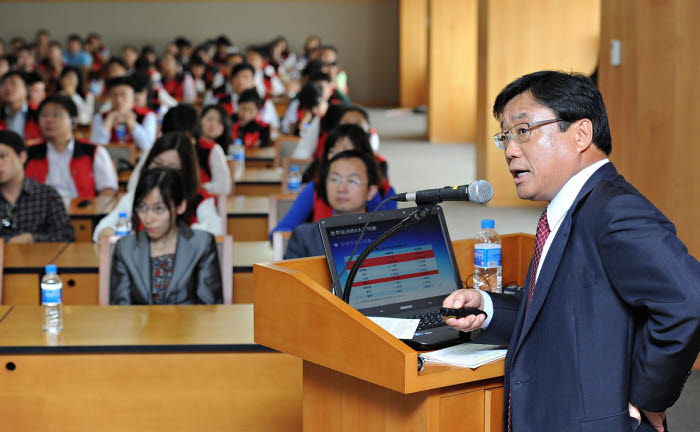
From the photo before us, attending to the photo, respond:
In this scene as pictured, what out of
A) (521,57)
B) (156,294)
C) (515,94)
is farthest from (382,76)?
(515,94)

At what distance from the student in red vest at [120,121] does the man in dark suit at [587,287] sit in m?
7.13

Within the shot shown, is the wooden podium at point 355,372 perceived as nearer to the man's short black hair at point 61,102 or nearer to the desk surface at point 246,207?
the desk surface at point 246,207

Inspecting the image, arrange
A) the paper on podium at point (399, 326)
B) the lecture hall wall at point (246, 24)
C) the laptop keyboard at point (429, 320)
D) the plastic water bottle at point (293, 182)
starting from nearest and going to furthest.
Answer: the paper on podium at point (399, 326) → the laptop keyboard at point (429, 320) → the plastic water bottle at point (293, 182) → the lecture hall wall at point (246, 24)

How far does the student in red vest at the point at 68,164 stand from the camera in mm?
6431

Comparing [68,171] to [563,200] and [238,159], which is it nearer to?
[238,159]

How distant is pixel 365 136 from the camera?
520 cm

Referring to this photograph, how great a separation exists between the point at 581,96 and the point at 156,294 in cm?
238

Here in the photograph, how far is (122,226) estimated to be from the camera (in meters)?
4.72

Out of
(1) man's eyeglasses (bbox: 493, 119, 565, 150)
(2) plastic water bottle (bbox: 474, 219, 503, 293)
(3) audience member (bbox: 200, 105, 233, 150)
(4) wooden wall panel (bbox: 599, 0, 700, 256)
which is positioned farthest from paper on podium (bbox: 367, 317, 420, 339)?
(3) audience member (bbox: 200, 105, 233, 150)

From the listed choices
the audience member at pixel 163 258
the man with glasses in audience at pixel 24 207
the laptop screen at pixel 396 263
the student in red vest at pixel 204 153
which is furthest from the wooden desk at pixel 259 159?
the laptop screen at pixel 396 263

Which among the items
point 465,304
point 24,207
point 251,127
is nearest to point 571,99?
point 465,304

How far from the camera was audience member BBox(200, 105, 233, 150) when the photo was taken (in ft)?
A: 25.2

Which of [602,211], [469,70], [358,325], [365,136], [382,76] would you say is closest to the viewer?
[602,211]

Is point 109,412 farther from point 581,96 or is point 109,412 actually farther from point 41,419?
point 581,96
